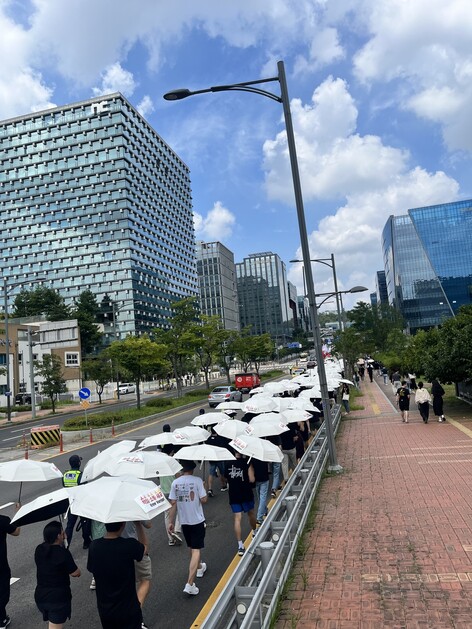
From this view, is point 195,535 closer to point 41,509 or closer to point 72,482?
point 41,509

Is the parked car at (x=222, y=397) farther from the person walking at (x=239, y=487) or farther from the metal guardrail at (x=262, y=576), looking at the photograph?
the person walking at (x=239, y=487)

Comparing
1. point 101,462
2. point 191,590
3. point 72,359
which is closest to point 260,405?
point 101,462

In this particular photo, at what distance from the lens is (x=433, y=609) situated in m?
5.05

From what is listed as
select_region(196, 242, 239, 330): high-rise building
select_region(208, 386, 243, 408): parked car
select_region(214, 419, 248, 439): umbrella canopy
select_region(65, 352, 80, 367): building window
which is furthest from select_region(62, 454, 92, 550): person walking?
select_region(196, 242, 239, 330): high-rise building

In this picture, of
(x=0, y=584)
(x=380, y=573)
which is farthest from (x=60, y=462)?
(x=380, y=573)

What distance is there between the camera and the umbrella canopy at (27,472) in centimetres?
642

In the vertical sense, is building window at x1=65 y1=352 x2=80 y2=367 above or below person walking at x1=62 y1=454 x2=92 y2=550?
above

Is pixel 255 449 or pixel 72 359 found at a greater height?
pixel 72 359

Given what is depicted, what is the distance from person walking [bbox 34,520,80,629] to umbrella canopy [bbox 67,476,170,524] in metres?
0.45

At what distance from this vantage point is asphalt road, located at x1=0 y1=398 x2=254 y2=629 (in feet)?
18.8

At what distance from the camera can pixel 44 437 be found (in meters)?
20.7

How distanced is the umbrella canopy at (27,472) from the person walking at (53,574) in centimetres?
185

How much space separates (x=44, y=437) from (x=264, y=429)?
14.6 metres

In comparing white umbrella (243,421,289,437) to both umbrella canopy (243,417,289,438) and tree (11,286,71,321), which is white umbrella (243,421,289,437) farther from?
tree (11,286,71,321)
